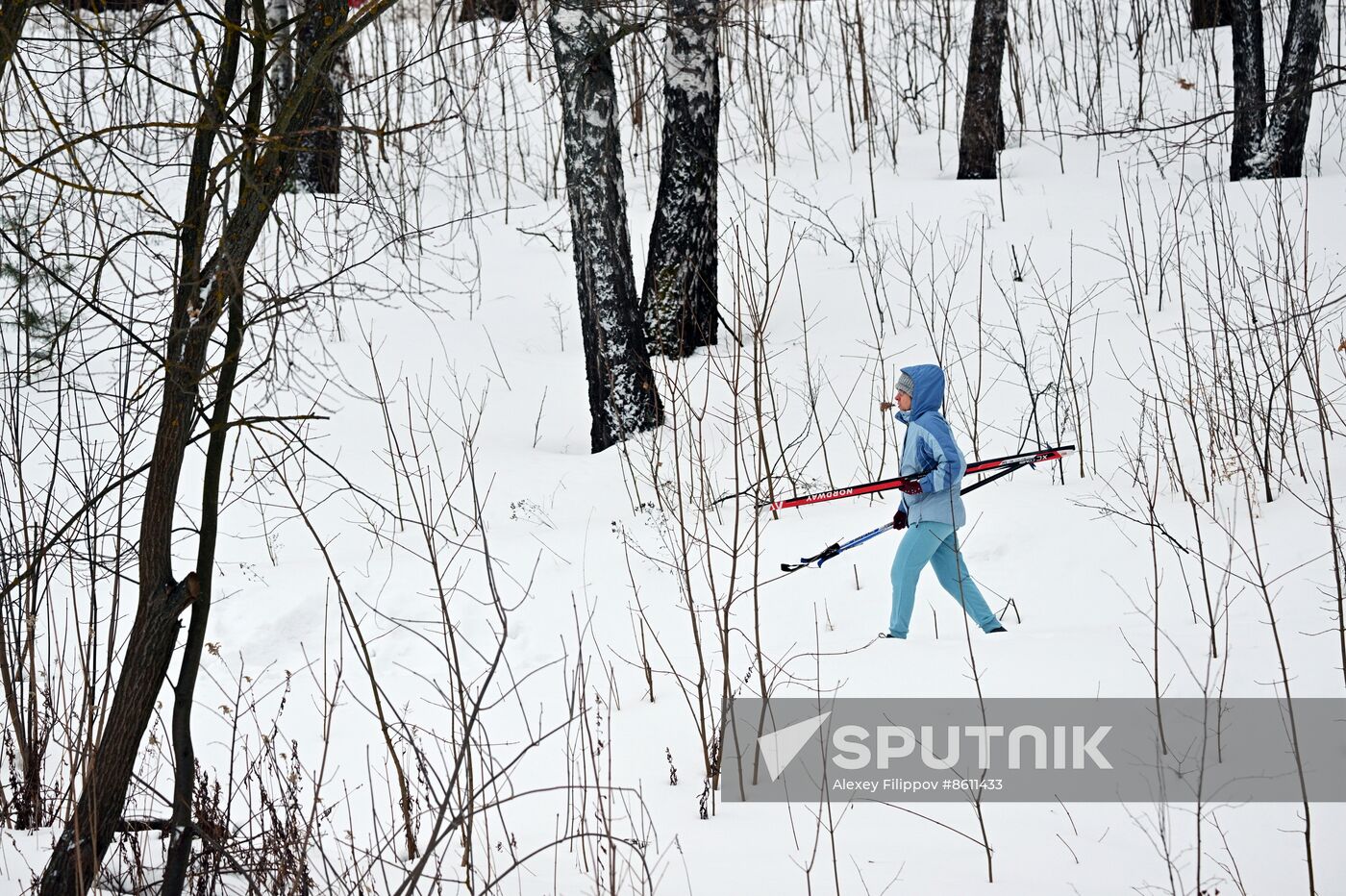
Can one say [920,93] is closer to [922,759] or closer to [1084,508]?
[1084,508]

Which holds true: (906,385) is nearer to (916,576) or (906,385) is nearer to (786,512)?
(916,576)

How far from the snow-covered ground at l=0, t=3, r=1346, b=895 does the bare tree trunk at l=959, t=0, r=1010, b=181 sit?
0.31 meters

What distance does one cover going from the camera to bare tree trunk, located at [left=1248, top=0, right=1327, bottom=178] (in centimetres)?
897

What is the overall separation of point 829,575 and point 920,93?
747 centimetres

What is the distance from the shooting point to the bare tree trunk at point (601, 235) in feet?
22.5

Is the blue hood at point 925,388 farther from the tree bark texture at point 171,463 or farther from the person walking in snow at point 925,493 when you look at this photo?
the tree bark texture at point 171,463

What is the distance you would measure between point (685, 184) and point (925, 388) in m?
3.51

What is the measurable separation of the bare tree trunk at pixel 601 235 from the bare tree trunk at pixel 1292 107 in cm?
547

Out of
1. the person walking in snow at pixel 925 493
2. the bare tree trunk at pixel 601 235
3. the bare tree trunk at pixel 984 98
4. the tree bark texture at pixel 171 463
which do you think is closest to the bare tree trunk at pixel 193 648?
the tree bark texture at pixel 171 463

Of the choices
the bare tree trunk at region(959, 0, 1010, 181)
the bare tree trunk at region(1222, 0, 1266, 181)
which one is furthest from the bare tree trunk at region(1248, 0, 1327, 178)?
the bare tree trunk at region(959, 0, 1010, 181)

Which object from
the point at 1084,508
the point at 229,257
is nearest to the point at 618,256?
the point at 1084,508

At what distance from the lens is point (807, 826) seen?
135 inches

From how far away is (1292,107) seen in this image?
930 centimetres

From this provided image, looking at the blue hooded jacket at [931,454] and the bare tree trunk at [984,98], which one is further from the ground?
the bare tree trunk at [984,98]
